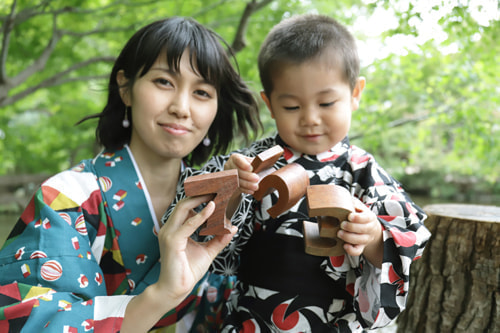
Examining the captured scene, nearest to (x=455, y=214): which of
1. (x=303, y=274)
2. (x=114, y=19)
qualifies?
(x=303, y=274)

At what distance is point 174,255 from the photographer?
58.2 inches

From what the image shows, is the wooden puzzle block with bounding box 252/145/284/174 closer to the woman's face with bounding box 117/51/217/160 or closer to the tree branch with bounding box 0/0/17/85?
the woman's face with bounding box 117/51/217/160

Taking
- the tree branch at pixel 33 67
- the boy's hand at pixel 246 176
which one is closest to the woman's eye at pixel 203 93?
the boy's hand at pixel 246 176

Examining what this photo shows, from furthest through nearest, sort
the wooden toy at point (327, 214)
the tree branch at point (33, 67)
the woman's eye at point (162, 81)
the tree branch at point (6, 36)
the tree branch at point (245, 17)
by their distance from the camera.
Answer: the tree branch at point (33, 67), the tree branch at point (245, 17), the tree branch at point (6, 36), the woman's eye at point (162, 81), the wooden toy at point (327, 214)

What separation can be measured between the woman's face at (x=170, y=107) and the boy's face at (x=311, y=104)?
422 millimetres

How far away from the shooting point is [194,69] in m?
1.97

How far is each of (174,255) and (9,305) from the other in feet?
2.10

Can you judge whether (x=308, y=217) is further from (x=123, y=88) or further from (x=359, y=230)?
(x=123, y=88)

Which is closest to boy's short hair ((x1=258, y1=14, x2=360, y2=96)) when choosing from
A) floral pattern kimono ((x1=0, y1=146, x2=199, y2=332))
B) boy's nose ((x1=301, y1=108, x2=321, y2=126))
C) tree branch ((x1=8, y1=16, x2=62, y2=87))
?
boy's nose ((x1=301, y1=108, x2=321, y2=126))

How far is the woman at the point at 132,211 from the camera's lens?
4.97 ft

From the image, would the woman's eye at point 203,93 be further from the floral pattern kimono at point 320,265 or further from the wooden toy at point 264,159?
the wooden toy at point 264,159

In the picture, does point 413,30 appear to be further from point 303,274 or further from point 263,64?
point 303,274

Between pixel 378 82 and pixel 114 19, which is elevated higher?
pixel 114 19

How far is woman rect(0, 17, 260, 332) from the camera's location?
1.51 m
